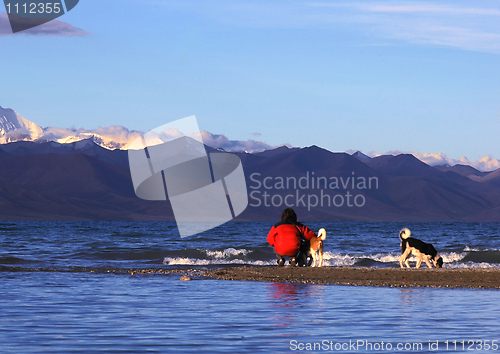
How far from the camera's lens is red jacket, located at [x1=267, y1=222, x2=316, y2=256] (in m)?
17.6

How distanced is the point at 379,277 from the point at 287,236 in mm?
2878

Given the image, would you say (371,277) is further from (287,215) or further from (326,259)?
(326,259)

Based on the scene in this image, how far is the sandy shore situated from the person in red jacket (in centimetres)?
69

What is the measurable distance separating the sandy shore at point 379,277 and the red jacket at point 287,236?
64 centimetres

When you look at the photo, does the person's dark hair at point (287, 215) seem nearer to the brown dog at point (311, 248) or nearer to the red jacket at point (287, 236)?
the red jacket at point (287, 236)

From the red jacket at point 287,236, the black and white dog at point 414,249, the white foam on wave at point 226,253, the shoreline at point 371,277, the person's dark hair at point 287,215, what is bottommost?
the white foam on wave at point 226,253

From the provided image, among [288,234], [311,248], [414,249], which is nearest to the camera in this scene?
[288,234]

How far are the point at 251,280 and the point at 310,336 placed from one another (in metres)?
8.55

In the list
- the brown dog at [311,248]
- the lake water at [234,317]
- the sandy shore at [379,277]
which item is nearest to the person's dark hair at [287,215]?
the brown dog at [311,248]

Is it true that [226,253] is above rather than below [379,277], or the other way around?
below

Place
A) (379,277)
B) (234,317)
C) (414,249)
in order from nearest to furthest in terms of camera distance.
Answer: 1. (234,317)
2. (379,277)
3. (414,249)

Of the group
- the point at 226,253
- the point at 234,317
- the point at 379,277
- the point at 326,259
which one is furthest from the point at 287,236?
the point at 226,253

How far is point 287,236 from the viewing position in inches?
698

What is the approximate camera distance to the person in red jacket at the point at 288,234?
17.6 metres
